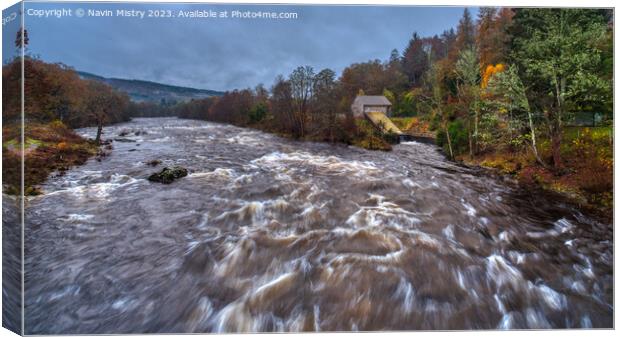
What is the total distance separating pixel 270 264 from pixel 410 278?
1.34m

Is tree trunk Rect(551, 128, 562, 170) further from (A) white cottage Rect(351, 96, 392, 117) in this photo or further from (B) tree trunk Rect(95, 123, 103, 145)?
(B) tree trunk Rect(95, 123, 103, 145)

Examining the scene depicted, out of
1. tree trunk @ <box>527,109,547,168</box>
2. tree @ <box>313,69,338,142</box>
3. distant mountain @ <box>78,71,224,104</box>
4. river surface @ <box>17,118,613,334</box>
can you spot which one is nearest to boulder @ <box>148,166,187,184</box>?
river surface @ <box>17,118,613,334</box>

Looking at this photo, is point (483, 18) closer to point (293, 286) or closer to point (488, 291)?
point (488, 291)

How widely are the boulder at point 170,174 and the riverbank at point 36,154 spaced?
90 cm

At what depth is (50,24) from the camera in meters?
2.62

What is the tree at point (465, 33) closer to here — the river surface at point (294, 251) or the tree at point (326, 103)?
the tree at point (326, 103)

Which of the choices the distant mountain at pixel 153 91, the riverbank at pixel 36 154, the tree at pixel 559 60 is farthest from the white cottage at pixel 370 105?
the riverbank at pixel 36 154

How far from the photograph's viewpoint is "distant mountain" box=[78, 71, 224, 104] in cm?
306

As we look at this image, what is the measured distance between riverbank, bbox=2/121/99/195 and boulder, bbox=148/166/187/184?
2.95 ft

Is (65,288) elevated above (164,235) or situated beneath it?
situated beneath

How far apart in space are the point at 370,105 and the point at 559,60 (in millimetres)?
2351

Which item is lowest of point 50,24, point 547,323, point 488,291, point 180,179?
point 547,323

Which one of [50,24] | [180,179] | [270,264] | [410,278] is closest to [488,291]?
[410,278]

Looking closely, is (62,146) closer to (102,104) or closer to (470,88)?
(102,104)
